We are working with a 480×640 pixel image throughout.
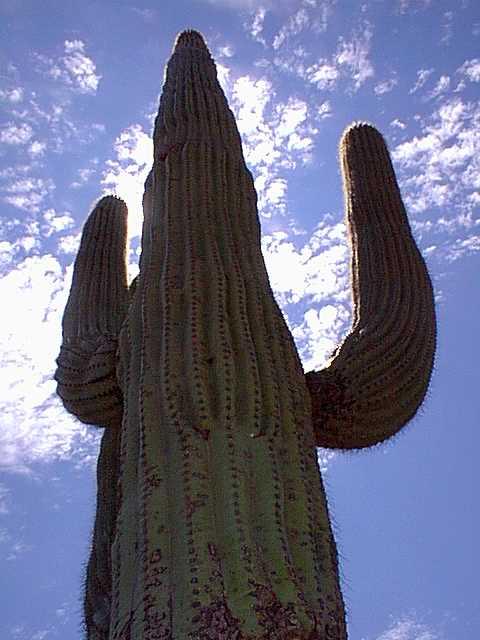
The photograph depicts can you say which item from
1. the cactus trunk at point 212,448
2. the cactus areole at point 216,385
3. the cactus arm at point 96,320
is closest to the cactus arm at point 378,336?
the cactus areole at point 216,385

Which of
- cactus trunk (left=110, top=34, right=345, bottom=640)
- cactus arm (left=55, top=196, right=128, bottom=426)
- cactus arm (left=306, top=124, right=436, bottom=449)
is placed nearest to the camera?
cactus trunk (left=110, top=34, right=345, bottom=640)

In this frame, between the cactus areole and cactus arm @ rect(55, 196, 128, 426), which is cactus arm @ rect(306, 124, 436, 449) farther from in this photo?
cactus arm @ rect(55, 196, 128, 426)

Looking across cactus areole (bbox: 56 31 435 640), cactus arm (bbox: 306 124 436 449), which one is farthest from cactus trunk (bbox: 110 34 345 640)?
cactus arm (bbox: 306 124 436 449)

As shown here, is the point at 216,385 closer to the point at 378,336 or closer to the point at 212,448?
the point at 212,448

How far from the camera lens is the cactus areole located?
2.84 metres

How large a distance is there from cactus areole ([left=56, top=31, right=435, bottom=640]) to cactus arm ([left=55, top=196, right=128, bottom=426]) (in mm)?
12

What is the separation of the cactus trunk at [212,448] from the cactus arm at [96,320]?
476mm

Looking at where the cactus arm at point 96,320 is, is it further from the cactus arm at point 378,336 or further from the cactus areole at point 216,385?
the cactus arm at point 378,336

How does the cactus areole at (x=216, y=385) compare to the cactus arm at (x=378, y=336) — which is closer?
the cactus areole at (x=216, y=385)

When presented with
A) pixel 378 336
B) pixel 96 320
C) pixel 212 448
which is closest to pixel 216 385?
pixel 212 448

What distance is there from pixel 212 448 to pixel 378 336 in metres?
1.51

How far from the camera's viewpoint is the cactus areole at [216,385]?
9.31ft

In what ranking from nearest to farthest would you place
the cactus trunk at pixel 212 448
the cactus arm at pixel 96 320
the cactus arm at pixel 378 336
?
1. the cactus trunk at pixel 212 448
2. the cactus arm at pixel 378 336
3. the cactus arm at pixel 96 320

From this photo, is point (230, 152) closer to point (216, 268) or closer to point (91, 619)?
point (216, 268)
